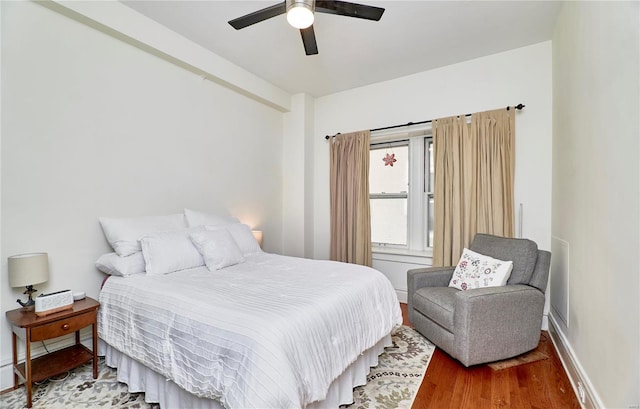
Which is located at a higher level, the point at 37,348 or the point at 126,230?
the point at 126,230

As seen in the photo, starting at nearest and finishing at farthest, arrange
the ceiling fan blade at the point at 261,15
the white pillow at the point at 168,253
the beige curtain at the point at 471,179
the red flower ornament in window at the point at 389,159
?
the ceiling fan blade at the point at 261,15
the white pillow at the point at 168,253
the beige curtain at the point at 471,179
the red flower ornament in window at the point at 389,159

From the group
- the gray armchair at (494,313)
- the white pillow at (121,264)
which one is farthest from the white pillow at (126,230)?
the gray armchair at (494,313)

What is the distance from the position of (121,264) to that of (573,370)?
3236 mm

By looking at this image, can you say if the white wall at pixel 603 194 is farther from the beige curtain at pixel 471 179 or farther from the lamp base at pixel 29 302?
the lamp base at pixel 29 302

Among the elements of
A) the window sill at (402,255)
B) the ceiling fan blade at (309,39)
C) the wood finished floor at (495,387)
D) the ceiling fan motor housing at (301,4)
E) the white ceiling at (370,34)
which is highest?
the white ceiling at (370,34)

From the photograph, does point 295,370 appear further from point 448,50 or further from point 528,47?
point 528,47

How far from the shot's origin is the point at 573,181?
209cm

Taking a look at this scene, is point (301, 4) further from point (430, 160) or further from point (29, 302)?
point (29, 302)

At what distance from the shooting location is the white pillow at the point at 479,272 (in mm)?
2396

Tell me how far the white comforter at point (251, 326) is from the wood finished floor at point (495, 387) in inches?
17.9

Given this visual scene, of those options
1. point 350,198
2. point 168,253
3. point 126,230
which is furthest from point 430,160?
point 126,230

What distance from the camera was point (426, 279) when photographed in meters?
2.75

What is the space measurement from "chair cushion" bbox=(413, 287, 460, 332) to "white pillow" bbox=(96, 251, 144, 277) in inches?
91.5

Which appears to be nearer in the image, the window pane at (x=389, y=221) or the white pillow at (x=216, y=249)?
the white pillow at (x=216, y=249)
